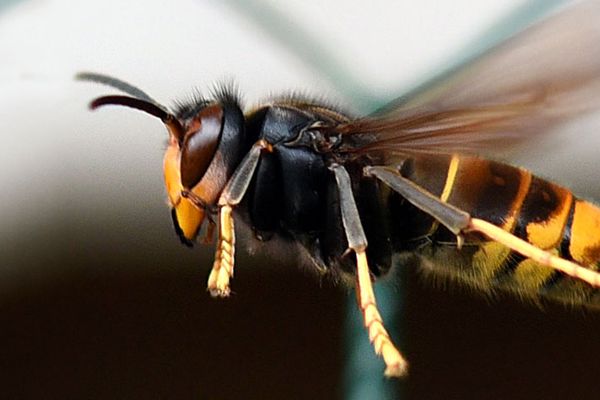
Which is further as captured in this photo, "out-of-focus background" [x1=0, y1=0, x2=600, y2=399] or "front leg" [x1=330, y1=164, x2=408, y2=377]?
"out-of-focus background" [x1=0, y1=0, x2=600, y2=399]

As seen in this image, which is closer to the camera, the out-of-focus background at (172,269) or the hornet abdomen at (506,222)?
the hornet abdomen at (506,222)

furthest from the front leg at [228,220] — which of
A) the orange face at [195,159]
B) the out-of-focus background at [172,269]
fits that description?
the out-of-focus background at [172,269]

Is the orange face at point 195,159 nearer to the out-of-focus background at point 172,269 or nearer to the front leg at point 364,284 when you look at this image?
the front leg at point 364,284

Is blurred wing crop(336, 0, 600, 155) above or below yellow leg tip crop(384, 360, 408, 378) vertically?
above

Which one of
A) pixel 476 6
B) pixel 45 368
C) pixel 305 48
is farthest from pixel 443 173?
pixel 45 368

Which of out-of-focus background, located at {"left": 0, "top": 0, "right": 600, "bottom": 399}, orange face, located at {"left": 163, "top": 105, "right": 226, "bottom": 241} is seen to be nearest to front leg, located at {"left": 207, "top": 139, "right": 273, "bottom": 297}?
orange face, located at {"left": 163, "top": 105, "right": 226, "bottom": 241}

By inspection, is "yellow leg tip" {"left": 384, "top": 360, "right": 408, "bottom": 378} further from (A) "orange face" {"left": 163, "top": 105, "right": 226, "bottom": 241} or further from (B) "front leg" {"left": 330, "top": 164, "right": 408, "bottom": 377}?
(A) "orange face" {"left": 163, "top": 105, "right": 226, "bottom": 241}

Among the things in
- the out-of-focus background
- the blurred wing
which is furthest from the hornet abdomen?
the out-of-focus background
